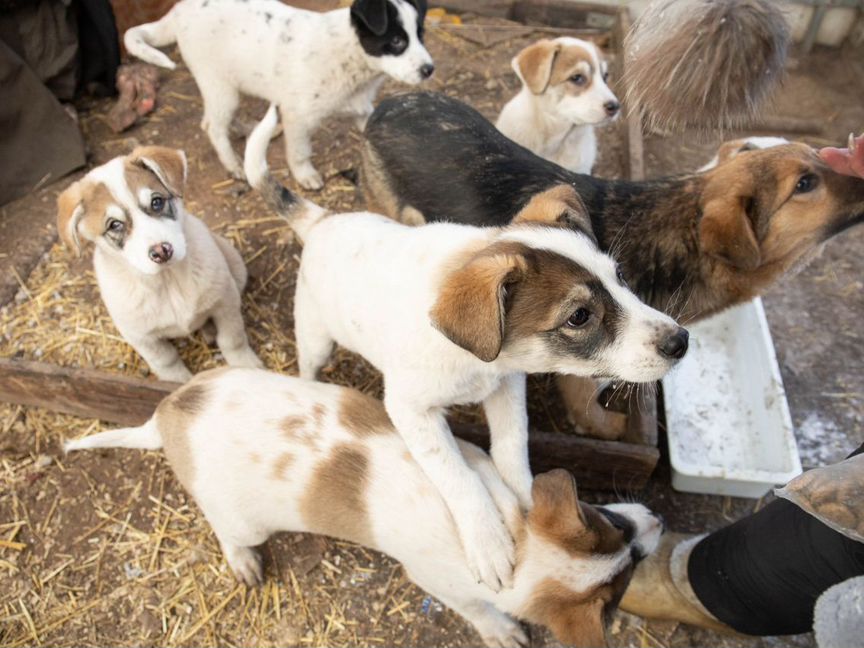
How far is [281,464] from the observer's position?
290 cm

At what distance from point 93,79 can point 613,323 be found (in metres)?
5.56

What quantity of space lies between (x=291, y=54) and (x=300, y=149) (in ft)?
2.16

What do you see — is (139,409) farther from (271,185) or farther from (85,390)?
(271,185)

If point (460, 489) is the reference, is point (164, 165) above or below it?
above

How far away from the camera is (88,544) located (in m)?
3.69

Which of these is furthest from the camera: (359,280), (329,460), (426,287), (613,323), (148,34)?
(148,34)

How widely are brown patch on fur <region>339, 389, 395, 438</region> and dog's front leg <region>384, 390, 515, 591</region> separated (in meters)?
0.12

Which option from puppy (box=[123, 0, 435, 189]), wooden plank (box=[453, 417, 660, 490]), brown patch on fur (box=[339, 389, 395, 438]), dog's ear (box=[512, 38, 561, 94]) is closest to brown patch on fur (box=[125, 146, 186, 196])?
brown patch on fur (box=[339, 389, 395, 438])

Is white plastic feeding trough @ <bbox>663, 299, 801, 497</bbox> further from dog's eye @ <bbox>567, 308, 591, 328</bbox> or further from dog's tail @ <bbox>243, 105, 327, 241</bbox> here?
dog's tail @ <bbox>243, 105, 327, 241</bbox>

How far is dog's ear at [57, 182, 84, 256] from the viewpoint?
3273 mm

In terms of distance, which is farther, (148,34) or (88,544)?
(148,34)

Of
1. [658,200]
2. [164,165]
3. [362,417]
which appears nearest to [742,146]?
[658,200]

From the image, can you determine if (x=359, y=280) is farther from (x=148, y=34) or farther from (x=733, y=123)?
(x=148, y=34)

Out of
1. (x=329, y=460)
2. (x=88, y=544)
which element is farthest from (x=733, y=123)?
(x=88, y=544)
